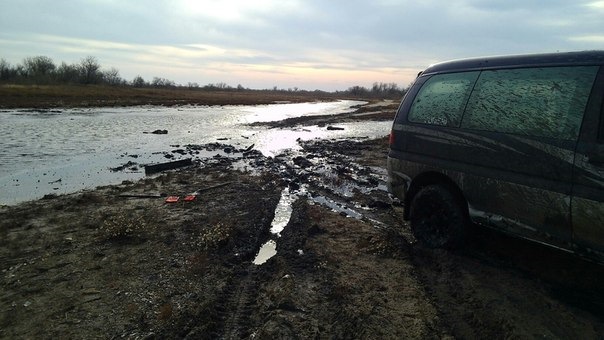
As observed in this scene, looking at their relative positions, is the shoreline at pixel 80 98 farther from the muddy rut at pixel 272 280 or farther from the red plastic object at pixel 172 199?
the muddy rut at pixel 272 280

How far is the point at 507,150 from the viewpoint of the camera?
4047 mm

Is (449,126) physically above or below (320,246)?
above

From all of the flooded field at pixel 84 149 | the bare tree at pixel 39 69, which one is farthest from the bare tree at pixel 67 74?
the flooded field at pixel 84 149

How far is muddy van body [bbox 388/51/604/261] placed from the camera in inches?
136

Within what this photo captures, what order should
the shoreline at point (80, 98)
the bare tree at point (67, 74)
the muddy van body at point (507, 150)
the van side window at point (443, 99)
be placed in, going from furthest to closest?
the bare tree at point (67, 74)
the shoreline at point (80, 98)
the van side window at point (443, 99)
the muddy van body at point (507, 150)

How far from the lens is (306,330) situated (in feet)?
11.5

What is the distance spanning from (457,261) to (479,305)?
88cm

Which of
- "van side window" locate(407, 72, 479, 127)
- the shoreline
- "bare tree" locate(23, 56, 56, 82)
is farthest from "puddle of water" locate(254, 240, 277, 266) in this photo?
"bare tree" locate(23, 56, 56, 82)

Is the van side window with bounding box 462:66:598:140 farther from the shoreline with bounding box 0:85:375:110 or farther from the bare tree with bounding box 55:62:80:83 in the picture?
the bare tree with bounding box 55:62:80:83

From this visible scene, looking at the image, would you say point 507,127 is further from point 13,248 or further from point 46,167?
point 46,167

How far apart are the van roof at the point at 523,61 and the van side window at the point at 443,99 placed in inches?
4.1

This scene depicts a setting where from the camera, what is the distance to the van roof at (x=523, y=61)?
360cm

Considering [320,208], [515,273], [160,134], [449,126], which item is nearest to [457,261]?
[515,273]

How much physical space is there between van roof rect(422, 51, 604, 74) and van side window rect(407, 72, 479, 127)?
103 mm
